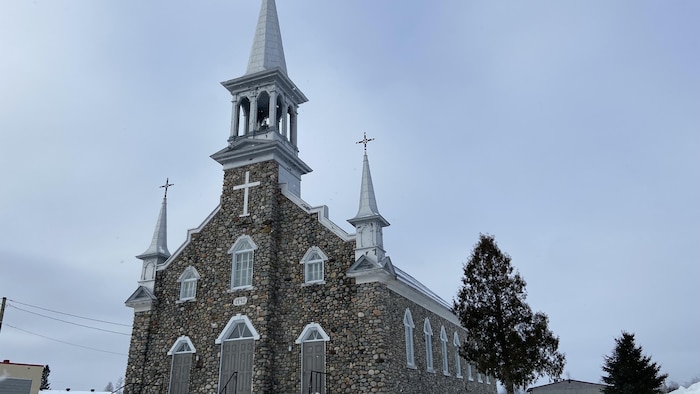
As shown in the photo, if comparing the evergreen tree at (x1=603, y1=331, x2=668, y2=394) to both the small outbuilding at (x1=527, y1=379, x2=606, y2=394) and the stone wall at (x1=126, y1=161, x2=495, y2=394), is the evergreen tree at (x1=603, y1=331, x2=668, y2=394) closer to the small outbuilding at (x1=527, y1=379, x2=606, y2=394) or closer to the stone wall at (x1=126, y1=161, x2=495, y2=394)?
the stone wall at (x1=126, y1=161, x2=495, y2=394)

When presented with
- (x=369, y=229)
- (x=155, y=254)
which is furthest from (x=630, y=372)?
(x=155, y=254)

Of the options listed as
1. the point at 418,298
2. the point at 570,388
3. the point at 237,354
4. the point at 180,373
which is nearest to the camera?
the point at 237,354

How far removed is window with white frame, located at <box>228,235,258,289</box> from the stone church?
44mm

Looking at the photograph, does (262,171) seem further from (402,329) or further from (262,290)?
(402,329)

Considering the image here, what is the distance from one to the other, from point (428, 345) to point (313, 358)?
277 inches

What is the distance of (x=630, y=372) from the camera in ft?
86.6

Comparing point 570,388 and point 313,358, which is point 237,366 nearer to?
point 313,358

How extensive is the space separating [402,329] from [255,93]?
12946 millimetres

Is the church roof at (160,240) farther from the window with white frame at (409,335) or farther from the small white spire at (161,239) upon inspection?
the window with white frame at (409,335)

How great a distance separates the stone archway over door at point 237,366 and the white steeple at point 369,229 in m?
5.75

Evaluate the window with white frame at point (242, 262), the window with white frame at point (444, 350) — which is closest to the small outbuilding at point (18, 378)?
the window with white frame at point (242, 262)

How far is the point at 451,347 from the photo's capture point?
30.4 m

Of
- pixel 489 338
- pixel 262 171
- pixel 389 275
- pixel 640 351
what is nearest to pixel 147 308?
pixel 262 171

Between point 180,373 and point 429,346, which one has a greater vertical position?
point 429,346
